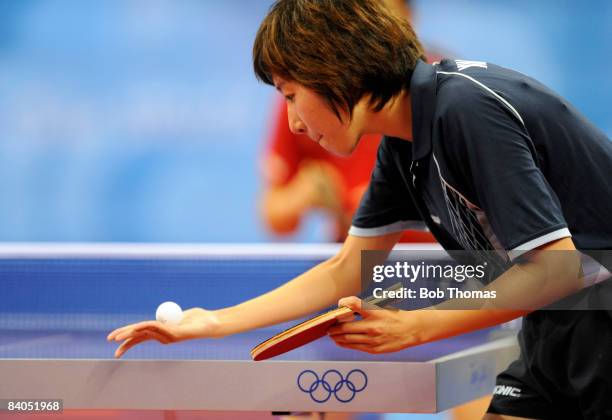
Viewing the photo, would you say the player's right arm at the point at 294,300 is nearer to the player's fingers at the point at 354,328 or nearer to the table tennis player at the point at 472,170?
the table tennis player at the point at 472,170

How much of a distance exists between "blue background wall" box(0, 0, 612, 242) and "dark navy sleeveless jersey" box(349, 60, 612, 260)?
414cm

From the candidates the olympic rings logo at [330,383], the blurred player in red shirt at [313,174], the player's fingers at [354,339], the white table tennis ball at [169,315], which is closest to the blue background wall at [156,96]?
the blurred player in red shirt at [313,174]

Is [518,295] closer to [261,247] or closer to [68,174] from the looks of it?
[261,247]

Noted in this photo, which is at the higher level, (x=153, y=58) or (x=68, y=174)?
(x=153, y=58)

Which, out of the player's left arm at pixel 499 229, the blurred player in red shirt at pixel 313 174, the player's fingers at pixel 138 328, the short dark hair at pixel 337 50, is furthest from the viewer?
the blurred player in red shirt at pixel 313 174

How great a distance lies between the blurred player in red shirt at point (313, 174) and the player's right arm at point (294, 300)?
1017mm

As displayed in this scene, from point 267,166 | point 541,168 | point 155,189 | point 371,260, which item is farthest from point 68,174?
point 541,168

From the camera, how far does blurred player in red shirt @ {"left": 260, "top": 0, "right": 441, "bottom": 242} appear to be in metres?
3.23

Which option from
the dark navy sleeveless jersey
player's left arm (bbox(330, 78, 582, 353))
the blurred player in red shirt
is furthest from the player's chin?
the blurred player in red shirt

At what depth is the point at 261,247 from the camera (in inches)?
107

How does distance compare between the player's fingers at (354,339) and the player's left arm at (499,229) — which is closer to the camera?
the player's left arm at (499,229)

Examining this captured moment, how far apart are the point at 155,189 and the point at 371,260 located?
13.0 ft

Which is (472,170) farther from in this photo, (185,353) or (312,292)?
(185,353)

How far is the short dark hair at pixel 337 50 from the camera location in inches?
70.2
